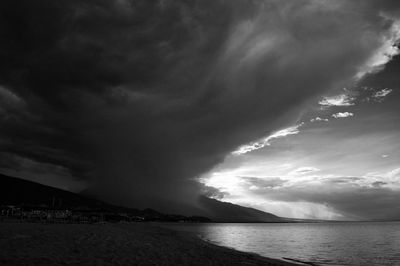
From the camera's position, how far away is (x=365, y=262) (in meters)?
44.5

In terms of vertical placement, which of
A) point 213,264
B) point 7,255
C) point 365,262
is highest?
point 7,255

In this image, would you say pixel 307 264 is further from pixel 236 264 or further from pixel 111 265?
pixel 111 265

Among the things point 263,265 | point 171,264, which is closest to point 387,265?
point 263,265

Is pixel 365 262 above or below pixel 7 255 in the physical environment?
below

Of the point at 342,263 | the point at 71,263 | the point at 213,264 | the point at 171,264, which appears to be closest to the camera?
the point at 71,263

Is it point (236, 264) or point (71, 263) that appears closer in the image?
point (71, 263)

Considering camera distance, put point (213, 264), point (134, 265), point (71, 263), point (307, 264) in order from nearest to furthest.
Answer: point (71, 263), point (134, 265), point (213, 264), point (307, 264)

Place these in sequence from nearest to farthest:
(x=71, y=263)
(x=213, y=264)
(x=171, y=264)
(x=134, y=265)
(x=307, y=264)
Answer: (x=71, y=263) < (x=134, y=265) < (x=171, y=264) < (x=213, y=264) < (x=307, y=264)

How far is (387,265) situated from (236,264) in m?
26.4

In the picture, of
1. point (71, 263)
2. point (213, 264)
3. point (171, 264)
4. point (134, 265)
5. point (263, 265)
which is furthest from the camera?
point (263, 265)

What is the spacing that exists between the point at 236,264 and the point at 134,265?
11010 mm

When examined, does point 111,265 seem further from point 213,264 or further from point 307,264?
point 307,264

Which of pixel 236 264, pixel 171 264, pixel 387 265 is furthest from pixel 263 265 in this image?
pixel 387 265

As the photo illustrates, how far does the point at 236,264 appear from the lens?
2848 cm
